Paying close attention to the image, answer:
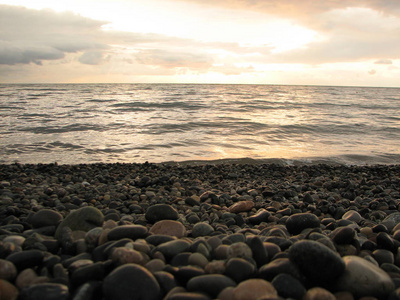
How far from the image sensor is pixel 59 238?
2.34 metres

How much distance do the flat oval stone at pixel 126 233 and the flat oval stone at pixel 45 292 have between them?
639mm

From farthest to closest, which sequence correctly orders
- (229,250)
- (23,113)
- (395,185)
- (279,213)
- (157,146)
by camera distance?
(23,113) < (157,146) < (395,185) < (279,213) < (229,250)

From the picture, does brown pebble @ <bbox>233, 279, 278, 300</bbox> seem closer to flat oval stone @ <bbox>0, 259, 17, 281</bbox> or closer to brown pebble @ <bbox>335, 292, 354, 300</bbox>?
brown pebble @ <bbox>335, 292, 354, 300</bbox>

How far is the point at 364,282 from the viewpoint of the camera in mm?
1720

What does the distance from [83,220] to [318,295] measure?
6.55ft

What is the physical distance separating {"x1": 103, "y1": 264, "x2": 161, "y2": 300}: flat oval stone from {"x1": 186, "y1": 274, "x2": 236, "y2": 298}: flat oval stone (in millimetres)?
195

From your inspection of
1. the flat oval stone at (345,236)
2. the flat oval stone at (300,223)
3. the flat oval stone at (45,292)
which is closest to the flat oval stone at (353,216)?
the flat oval stone at (300,223)

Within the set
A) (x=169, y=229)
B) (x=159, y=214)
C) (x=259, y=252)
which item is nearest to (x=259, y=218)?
(x=159, y=214)

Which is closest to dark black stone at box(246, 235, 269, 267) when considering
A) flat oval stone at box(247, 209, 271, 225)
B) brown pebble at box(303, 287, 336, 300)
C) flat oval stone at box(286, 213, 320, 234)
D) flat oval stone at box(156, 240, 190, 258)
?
brown pebble at box(303, 287, 336, 300)

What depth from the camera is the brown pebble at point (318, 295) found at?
159 centimetres

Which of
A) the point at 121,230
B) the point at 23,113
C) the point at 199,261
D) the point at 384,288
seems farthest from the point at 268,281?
the point at 23,113

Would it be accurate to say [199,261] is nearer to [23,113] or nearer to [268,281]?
[268,281]

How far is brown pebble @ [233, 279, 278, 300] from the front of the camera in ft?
5.05

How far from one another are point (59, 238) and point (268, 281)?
1.63 metres
